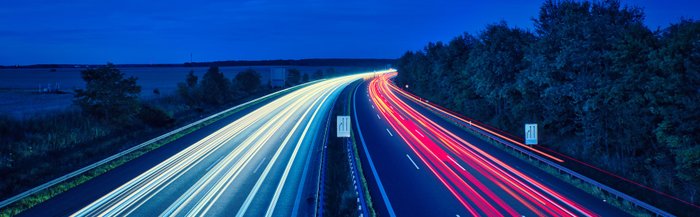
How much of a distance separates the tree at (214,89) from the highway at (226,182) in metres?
33.4

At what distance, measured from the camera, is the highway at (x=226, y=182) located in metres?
16.4

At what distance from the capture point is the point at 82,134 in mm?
31594

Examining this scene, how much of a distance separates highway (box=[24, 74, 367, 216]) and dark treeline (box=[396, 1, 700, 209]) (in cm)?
1642

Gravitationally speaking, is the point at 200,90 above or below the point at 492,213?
above

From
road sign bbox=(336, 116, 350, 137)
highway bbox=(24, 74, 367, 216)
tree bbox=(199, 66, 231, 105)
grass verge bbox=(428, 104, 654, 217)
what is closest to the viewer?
grass verge bbox=(428, 104, 654, 217)

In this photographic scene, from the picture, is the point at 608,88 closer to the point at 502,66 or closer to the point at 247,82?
the point at 502,66

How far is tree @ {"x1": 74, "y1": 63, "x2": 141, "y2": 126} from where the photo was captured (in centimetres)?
3531

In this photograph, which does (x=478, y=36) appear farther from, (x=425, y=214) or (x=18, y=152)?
(x=18, y=152)

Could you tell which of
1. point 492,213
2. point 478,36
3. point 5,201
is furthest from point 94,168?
point 478,36

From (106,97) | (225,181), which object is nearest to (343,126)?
(225,181)

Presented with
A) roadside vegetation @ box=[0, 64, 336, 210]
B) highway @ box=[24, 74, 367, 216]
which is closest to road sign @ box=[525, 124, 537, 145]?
highway @ box=[24, 74, 367, 216]

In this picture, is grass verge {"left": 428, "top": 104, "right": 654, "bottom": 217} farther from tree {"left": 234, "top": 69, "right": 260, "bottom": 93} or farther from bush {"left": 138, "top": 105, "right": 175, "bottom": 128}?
tree {"left": 234, "top": 69, "right": 260, "bottom": 93}

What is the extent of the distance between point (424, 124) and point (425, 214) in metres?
24.9

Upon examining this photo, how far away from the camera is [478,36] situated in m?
44.0
